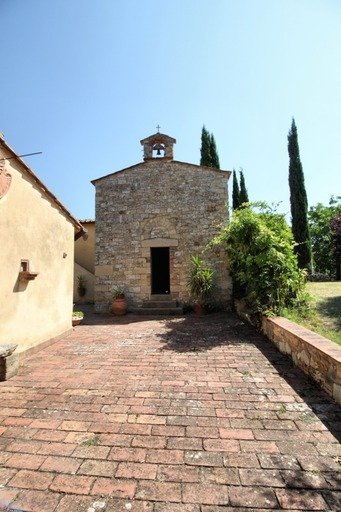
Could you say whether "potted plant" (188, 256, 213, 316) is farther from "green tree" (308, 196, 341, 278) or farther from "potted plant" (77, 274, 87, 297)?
"green tree" (308, 196, 341, 278)

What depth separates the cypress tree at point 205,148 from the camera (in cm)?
1738

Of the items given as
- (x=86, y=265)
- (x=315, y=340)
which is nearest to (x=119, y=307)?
(x=86, y=265)

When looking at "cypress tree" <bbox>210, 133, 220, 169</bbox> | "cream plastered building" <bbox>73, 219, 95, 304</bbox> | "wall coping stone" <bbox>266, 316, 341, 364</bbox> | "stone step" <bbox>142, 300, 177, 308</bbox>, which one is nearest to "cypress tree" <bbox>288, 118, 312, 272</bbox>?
"cypress tree" <bbox>210, 133, 220, 169</bbox>

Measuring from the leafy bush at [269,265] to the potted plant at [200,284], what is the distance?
2541 mm

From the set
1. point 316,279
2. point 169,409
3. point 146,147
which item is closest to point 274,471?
point 169,409

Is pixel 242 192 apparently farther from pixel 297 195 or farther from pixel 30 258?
pixel 30 258

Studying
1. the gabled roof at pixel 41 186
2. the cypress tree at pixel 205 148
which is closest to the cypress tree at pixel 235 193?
the cypress tree at pixel 205 148

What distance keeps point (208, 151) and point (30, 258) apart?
1472cm

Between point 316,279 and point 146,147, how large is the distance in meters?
12.8

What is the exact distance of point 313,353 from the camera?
3.82 metres

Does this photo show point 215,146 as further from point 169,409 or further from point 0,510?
point 0,510

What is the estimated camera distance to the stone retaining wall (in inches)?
129

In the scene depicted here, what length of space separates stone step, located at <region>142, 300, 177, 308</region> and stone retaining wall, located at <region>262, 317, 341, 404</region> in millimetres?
5429

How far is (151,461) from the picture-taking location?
7.56 feet
